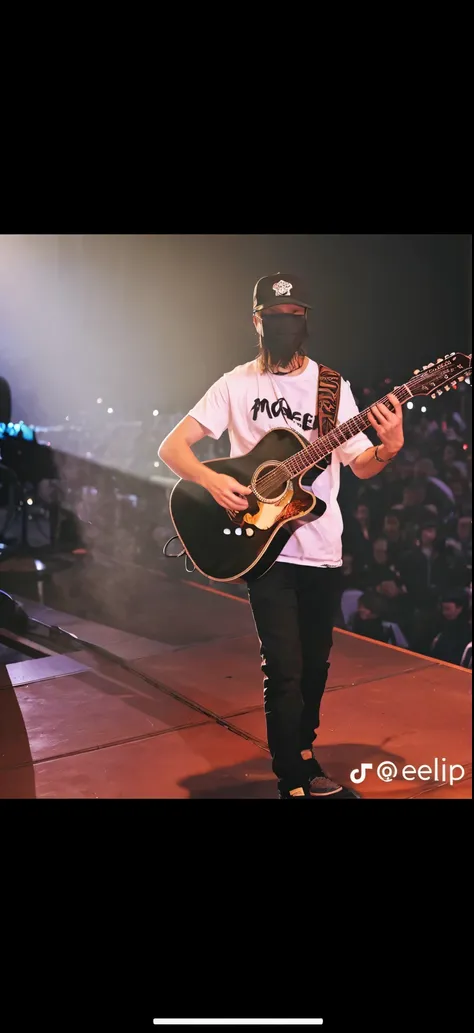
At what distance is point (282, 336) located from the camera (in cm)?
282

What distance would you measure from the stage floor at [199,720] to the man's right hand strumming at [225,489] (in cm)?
93

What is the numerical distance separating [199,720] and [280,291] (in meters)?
1.63

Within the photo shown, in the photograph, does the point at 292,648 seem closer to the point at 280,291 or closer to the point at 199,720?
the point at 199,720

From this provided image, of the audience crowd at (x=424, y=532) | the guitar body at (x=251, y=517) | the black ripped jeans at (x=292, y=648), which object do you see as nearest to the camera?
the black ripped jeans at (x=292, y=648)

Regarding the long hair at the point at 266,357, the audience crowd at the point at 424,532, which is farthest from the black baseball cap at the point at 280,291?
the audience crowd at the point at 424,532

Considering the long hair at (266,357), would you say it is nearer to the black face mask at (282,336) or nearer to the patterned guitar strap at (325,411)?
the black face mask at (282,336)

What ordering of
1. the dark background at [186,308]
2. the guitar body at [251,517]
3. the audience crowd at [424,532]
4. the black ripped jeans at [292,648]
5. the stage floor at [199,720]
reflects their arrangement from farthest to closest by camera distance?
the audience crowd at [424,532] < the dark background at [186,308] < the stage floor at [199,720] < the guitar body at [251,517] < the black ripped jeans at [292,648]

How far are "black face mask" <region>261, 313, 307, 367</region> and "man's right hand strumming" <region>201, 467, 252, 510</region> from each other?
410mm

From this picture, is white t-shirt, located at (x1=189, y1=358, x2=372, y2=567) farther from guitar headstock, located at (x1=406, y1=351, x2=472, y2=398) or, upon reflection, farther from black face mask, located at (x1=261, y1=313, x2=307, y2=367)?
guitar headstock, located at (x1=406, y1=351, x2=472, y2=398)

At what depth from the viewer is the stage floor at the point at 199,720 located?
292cm

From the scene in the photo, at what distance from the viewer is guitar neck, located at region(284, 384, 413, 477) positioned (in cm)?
277

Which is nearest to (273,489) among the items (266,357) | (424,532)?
(266,357)
